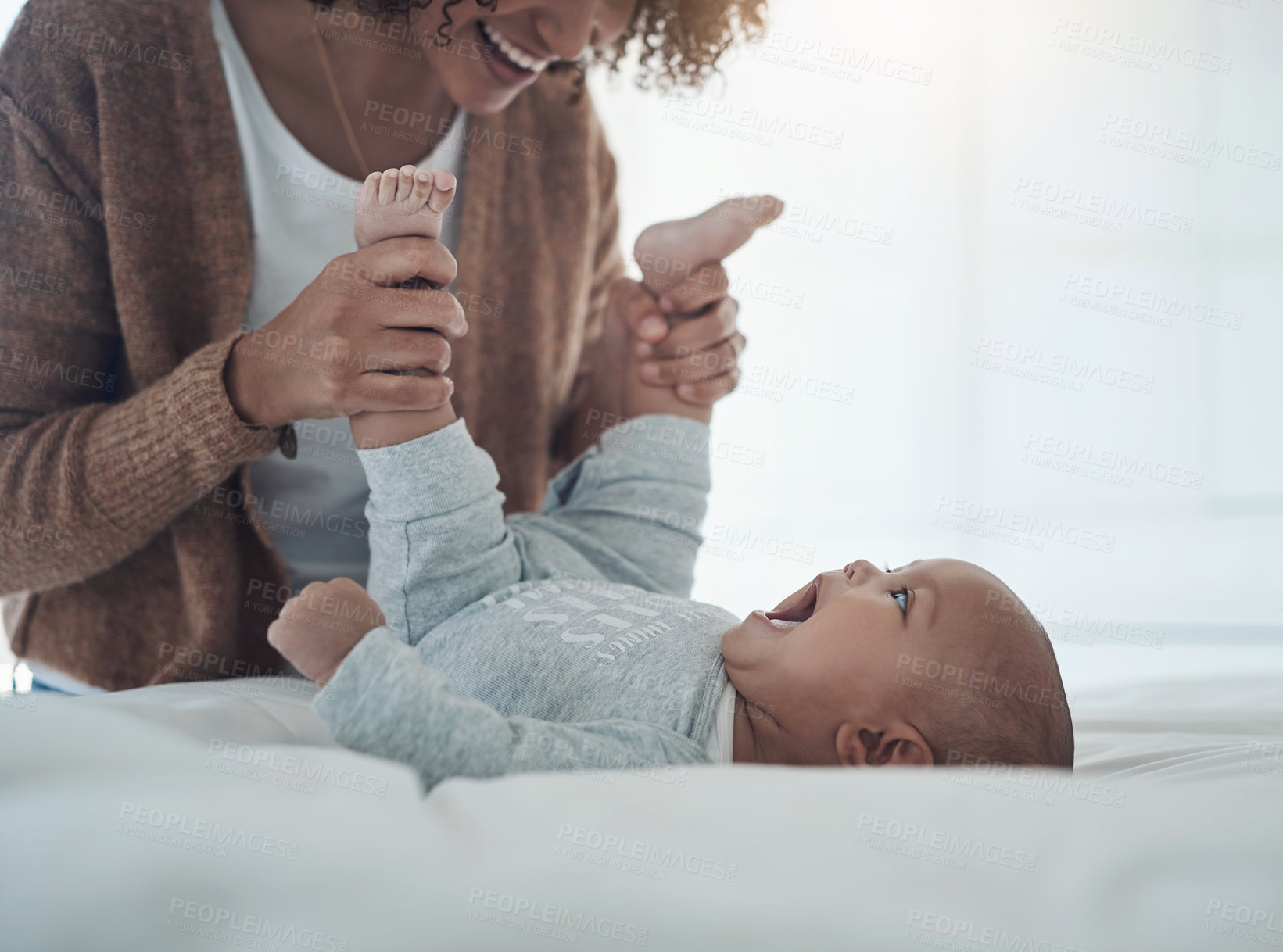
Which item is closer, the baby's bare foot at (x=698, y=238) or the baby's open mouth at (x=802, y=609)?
the baby's open mouth at (x=802, y=609)

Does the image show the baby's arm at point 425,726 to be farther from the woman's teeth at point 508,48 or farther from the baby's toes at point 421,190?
the woman's teeth at point 508,48

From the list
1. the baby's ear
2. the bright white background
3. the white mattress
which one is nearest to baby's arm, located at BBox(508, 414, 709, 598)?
the baby's ear

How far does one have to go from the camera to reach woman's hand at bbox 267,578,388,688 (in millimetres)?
582

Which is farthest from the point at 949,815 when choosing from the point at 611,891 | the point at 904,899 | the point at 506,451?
the point at 506,451

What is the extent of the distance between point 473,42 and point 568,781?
2.84 feet

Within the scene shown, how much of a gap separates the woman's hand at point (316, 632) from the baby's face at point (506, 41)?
→ 2.18ft

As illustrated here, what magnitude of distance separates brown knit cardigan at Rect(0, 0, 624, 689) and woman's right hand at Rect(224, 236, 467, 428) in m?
0.06

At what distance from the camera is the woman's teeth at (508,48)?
0.96m

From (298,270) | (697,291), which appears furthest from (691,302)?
(298,270)

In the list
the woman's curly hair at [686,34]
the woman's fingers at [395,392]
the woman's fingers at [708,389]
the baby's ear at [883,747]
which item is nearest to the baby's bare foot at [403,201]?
the woman's fingers at [395,392]

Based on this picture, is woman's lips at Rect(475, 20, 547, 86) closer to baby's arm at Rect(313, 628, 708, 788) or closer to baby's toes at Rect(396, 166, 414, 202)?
baby's toes at Rect(396, 166, 414, 202)

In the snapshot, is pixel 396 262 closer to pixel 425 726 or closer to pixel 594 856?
pixel 425 726

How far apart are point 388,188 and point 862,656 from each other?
555 millimetres

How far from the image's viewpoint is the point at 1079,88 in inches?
78.0
